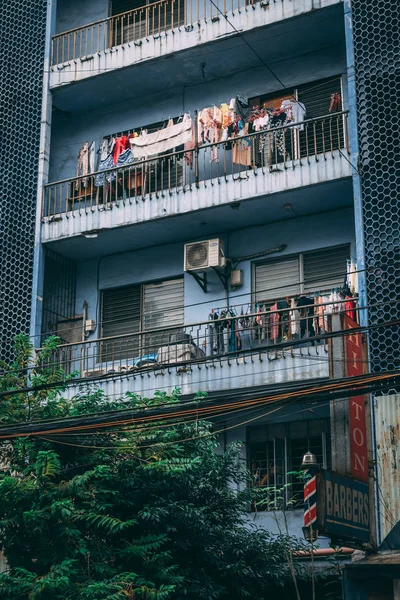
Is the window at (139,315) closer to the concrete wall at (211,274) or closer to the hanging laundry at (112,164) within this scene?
the concrete wall at (211,274)

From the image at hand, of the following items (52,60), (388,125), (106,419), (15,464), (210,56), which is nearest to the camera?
(106,419)

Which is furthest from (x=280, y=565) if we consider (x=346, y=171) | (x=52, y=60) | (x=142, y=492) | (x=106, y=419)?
(x=52, y=60)

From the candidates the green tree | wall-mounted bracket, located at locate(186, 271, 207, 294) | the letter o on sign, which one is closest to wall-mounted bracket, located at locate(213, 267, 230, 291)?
wall-mounted bracket, located at locate(186, 271, 207, 294)

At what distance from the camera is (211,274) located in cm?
1894

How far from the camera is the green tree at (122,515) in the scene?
43.1 feet

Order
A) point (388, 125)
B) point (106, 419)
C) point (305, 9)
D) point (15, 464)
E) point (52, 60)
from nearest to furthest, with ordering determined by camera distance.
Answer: point (106, 419) → point (15, 464) → point (388, 125) → point (305, 9) → point (52, 60)

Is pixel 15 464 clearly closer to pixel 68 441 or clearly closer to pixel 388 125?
pixel 68 441

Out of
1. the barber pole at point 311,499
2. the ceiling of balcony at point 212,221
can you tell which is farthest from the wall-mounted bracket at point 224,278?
the barber pole at point 311,499

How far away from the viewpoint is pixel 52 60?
2098 centimetres

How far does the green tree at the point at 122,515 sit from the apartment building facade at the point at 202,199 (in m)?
1.65

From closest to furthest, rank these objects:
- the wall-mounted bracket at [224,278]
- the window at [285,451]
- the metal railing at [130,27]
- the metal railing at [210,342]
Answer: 1. the metal railing at [210,342]
2. the window at [285,451]
3. the wall-mounted bracket at [224,278]
4. the metal railing at [130,27]

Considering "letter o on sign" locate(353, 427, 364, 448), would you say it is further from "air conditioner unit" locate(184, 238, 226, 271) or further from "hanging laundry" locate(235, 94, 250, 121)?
"hanging laundry" locate(235, 94, 250, 121)

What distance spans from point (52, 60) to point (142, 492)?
34.4ft

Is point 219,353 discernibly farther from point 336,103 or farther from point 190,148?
point 336,103
